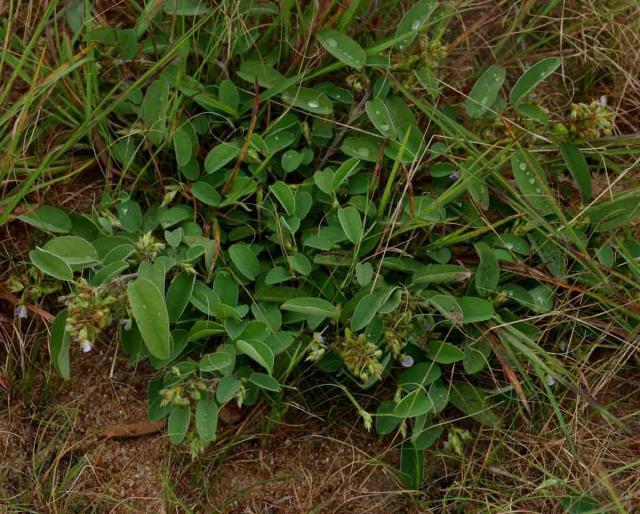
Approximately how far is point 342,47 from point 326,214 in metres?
0.44

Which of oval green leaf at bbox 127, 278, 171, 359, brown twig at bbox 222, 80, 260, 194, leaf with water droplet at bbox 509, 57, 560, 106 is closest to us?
oval green leaf at bbox 127, 278, 171, 359

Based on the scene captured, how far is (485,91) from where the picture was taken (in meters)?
2.14

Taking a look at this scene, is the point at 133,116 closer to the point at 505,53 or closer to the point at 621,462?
the point at 505,53

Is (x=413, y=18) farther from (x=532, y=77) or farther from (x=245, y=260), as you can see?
(x=245, y=260)

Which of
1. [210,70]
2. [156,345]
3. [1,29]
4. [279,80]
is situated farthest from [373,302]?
[1,29]

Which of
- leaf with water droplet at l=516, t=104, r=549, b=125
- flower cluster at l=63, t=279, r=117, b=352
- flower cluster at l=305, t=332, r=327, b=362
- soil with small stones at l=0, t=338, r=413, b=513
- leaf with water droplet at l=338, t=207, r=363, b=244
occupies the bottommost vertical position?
soil with small stones at l=0, t=338, r=413, b=513

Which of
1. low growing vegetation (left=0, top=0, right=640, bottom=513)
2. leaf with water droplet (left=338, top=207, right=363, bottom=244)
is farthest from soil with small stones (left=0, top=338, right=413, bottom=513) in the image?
leaf with water droplet (left=338, top=207, right=363, bottom=244)

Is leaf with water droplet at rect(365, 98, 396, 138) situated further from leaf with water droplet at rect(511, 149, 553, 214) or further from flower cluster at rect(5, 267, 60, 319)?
flower cluster at rect(5, 267, 60, 319)

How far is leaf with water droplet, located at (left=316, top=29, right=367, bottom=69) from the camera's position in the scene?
2.05 metres

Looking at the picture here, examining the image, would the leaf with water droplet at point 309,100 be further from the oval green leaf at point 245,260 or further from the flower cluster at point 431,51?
the oval green leaf at point 245,260

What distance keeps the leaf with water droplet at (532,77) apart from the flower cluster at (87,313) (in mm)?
1169

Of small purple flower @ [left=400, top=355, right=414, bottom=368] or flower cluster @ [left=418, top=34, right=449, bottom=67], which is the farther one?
flower cluster @ [left=418, top=34, right=449, bottom=67]

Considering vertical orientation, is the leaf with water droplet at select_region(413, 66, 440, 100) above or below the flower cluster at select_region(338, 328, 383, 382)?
above

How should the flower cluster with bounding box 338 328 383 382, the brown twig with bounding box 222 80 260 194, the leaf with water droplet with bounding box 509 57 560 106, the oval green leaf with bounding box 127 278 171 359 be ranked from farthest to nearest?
the leaf with water droplet with bounding box 509 57 560 106, the brown twig with bounding box 222 80 260 194, the flower cluster with bounding box 338 328 383 382, the oval green leaf with bounding box 127 278 171 359
